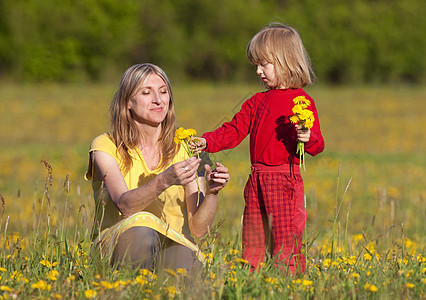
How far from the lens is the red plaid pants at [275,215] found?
11.4 ft

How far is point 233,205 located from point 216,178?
5238mm

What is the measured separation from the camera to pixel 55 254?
364 centimetres

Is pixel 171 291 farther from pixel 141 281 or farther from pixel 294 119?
pixel 294 119

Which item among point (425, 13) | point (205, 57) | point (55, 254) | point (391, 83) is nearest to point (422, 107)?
point (391, 83)

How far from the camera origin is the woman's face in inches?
150

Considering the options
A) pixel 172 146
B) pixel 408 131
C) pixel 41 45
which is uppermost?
pixel 41 45

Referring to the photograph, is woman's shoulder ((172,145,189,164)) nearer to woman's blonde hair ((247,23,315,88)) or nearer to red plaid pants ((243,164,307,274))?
red plaid pants ((243,164,307,274))

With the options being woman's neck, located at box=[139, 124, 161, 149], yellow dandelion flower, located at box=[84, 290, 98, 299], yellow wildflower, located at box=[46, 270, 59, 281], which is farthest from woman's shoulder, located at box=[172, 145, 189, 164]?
yellow dandelion flower, located at box=[84, 290, 98, 299]

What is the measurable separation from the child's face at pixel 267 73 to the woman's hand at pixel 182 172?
2.10 ft

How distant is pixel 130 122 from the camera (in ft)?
12.8

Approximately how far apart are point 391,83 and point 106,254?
38616 millimetres

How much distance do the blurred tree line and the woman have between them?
34.6 m

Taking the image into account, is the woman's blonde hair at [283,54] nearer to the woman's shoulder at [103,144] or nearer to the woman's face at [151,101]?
the woman's face at [151,101]

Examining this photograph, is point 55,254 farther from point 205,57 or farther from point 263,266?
point 205,57
